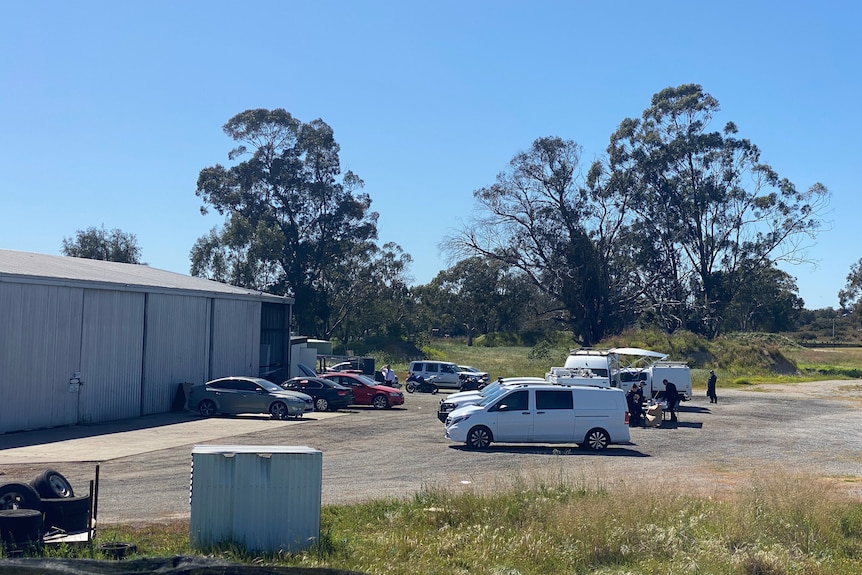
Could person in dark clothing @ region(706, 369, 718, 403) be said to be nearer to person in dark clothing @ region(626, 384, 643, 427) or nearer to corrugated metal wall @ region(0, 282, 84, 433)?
person in dark clothing @ region(626, 384, 643, 427)

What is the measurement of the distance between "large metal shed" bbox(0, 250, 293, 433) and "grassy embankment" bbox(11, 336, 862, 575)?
14.7m

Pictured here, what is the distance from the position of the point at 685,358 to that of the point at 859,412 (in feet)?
89.9

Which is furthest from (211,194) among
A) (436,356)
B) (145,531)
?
(145,531)

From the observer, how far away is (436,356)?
71.2 metres

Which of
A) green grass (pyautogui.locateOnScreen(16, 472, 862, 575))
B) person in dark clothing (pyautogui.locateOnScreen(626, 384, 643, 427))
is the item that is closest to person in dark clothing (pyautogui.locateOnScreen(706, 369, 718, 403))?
person in dark clothing (pyautogui.locateOnScreen(626, 384, 643, 427))

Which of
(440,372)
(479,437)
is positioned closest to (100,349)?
(479,437)

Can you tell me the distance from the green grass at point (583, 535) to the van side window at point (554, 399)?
29.3 ft

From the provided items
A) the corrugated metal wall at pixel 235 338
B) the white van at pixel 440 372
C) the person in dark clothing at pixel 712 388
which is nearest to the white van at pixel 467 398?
the corrugated metal wall at pixel 235 338

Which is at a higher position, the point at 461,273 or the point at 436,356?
the point at 461,273

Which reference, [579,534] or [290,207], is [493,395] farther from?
[290,207]

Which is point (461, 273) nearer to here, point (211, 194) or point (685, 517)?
point (211, 194)

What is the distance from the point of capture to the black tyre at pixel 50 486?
1020 cm

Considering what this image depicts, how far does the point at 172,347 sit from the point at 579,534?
2392 cm

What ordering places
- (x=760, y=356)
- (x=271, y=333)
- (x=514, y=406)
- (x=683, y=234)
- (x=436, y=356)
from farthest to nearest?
(x=683, y=234) → (x=436, y=356) → (x=760, y=356) → (x=271, y=333) → (x=514, y=406)
